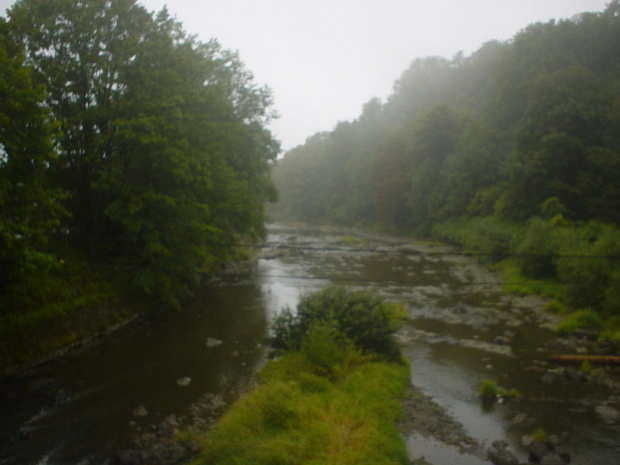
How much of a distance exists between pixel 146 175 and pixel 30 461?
12.5 meters

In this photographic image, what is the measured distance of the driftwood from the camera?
14570 mm

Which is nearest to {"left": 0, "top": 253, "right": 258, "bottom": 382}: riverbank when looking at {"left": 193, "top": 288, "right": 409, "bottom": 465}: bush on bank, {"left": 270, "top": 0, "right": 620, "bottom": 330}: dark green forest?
{"left": 193, "top": 288, "right": 409, "bottom": 465}: bush on bank

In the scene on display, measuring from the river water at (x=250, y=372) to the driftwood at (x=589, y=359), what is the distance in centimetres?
51

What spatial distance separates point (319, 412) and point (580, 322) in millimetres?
13419

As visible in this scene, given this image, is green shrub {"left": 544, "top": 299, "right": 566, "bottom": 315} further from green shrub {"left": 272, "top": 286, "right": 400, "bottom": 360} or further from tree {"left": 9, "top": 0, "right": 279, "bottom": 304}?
tree {"left": 9, "top": 0, "right": 279, "bottom": 304}

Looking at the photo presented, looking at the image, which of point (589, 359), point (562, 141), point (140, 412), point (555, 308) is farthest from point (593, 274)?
point (140, 412)

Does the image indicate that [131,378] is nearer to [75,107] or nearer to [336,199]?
[75,107]

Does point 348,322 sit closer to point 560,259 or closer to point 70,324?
point 70,324

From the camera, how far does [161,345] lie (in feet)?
57.6

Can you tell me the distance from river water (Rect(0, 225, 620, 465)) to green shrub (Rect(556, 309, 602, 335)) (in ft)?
1.70

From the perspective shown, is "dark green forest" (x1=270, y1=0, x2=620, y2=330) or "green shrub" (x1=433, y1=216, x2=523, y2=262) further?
"green shrub" (x1=433, y1=216, x2=523, y2=262)

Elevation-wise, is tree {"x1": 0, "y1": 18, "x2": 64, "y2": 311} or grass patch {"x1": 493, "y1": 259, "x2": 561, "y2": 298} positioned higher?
tree {"x1": 0, "y1": 18, "x2": 64, "y2": 311}

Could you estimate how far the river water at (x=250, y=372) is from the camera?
1037 cm

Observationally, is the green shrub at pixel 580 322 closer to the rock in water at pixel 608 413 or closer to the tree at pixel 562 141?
the rock in water at pixel 608 413
